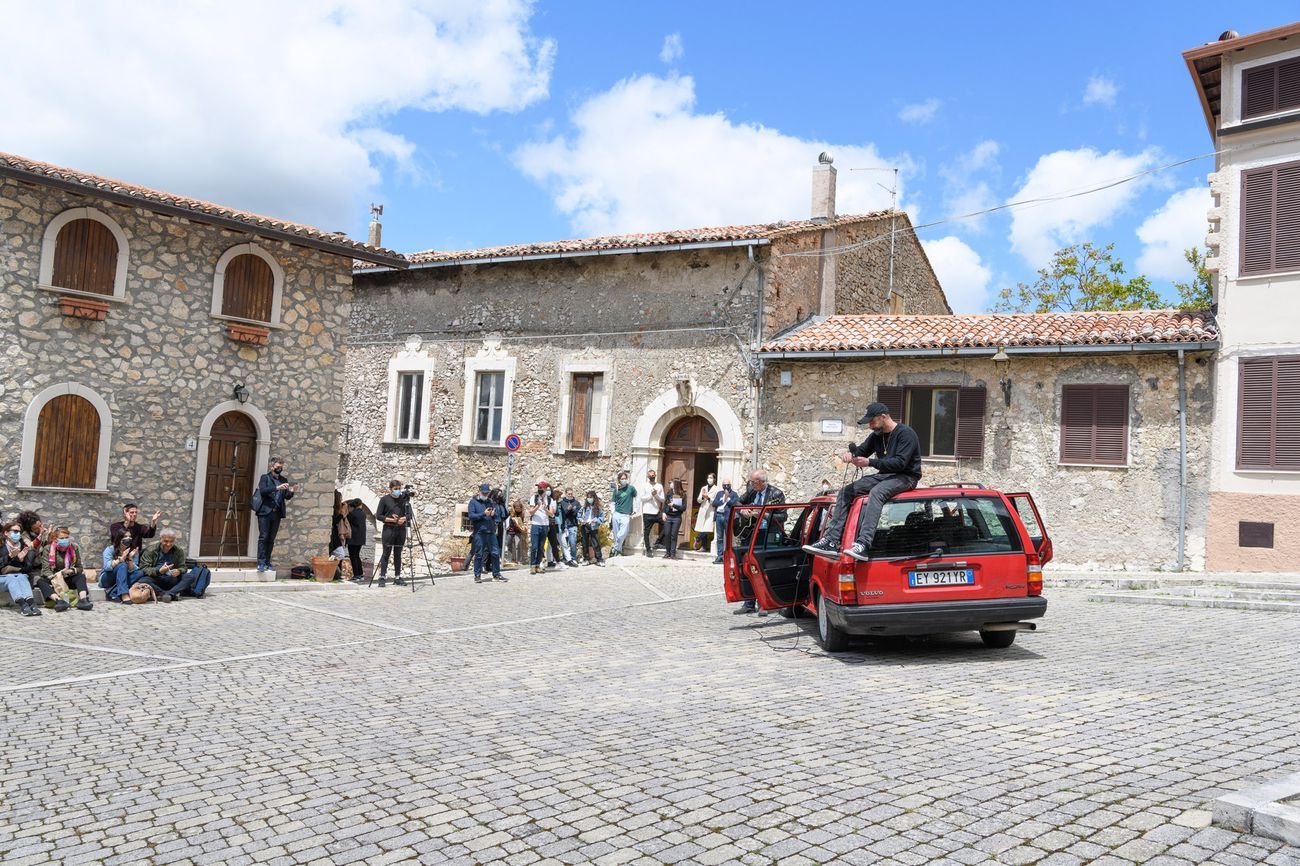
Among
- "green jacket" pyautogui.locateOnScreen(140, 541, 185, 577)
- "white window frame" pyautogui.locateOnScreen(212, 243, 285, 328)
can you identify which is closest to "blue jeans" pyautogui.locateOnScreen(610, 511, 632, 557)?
"white window frame" pyautogui.locateOnScreen(212, 243, 285, 328)

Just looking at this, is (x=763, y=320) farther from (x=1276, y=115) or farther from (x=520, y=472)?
(x=1276, y=115)

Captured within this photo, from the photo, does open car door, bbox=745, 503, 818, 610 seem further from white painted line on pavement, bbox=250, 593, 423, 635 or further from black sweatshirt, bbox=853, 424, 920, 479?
white painted line on pavement, bbox=250, 593, 423, 635

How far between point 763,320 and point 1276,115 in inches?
365

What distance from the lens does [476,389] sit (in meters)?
23.9

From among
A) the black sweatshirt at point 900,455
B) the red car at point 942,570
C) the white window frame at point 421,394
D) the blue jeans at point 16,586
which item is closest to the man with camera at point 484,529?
the blue jeans at point 16,586

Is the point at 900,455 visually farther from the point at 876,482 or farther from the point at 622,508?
the point at 622,508

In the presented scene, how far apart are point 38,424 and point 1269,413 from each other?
1803cm

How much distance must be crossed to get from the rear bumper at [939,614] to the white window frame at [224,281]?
11290mm

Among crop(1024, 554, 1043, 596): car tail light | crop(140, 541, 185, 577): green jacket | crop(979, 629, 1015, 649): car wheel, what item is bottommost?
crop(140, 541, 185, 577): green jacket

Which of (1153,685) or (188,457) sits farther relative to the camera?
(188,457)

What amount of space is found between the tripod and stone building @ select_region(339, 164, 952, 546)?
316 inches

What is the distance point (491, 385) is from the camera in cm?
2378

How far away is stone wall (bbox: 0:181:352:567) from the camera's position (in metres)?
13.3

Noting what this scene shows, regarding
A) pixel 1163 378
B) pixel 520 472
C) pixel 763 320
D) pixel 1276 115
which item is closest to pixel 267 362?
pixel 520 472
